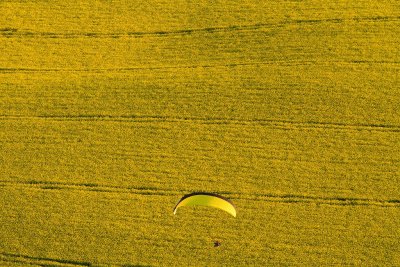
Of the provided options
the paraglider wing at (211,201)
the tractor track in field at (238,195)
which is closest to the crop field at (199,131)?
the tractor track in field at (238,195)

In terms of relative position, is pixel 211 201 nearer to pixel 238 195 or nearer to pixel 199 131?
pixel 238 195

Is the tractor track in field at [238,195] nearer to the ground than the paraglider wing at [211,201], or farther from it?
farther from it

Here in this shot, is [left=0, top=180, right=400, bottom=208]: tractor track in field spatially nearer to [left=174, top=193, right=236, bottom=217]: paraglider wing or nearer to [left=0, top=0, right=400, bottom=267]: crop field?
[left=0, top=0, right=400, bottom=267]: crop field

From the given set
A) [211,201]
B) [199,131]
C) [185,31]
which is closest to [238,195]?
[199,131]

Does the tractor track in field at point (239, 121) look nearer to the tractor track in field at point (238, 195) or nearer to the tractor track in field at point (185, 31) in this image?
the tractor track in field at point (238, 195)

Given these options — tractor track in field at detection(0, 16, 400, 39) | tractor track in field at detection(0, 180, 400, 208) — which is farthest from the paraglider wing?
tractor track in field at detection(0, 16, 400, 39)

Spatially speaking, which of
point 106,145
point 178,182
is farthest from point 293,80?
point 106,145
